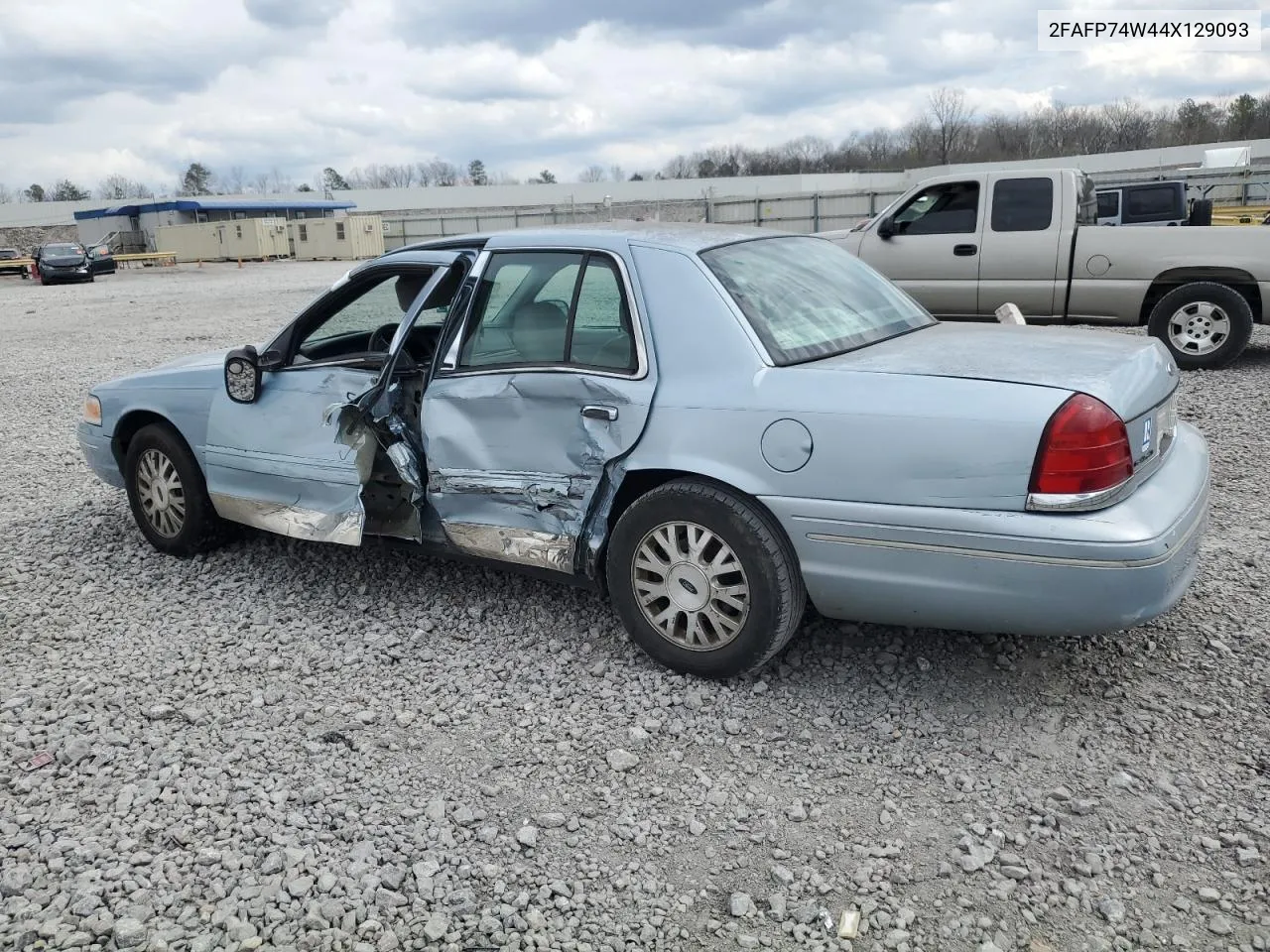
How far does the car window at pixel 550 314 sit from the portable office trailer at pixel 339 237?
4192 centimetres

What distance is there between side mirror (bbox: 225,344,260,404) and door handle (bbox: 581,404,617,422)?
1.83m

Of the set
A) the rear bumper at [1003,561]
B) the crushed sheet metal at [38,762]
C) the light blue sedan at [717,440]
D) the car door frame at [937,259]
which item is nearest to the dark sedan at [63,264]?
the car door frame at [937,259]

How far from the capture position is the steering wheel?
4789mm

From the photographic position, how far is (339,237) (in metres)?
44.6

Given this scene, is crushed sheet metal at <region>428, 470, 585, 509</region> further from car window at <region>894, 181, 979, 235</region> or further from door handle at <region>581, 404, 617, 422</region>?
car window at <region>894, 181, 979, 235</region>

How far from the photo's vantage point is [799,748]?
332 cm

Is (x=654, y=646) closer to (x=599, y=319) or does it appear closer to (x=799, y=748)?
(x=799, y=748)

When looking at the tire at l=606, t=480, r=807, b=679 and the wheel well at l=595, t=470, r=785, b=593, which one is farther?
the wheel well at l=595, t=470, r=785, b=593

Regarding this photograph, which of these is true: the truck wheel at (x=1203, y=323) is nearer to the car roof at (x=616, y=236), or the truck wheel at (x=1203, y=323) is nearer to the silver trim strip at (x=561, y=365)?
the car roof at (x=616, y=236)

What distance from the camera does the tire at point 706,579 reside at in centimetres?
343

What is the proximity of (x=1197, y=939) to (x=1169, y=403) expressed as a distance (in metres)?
1.92

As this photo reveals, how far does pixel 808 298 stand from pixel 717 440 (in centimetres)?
85

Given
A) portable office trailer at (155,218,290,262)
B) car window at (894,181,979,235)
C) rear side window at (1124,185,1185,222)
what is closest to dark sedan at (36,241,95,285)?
portable office trailer at (155,218,290,262)

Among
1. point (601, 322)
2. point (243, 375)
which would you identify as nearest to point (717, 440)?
point (601, 322)
